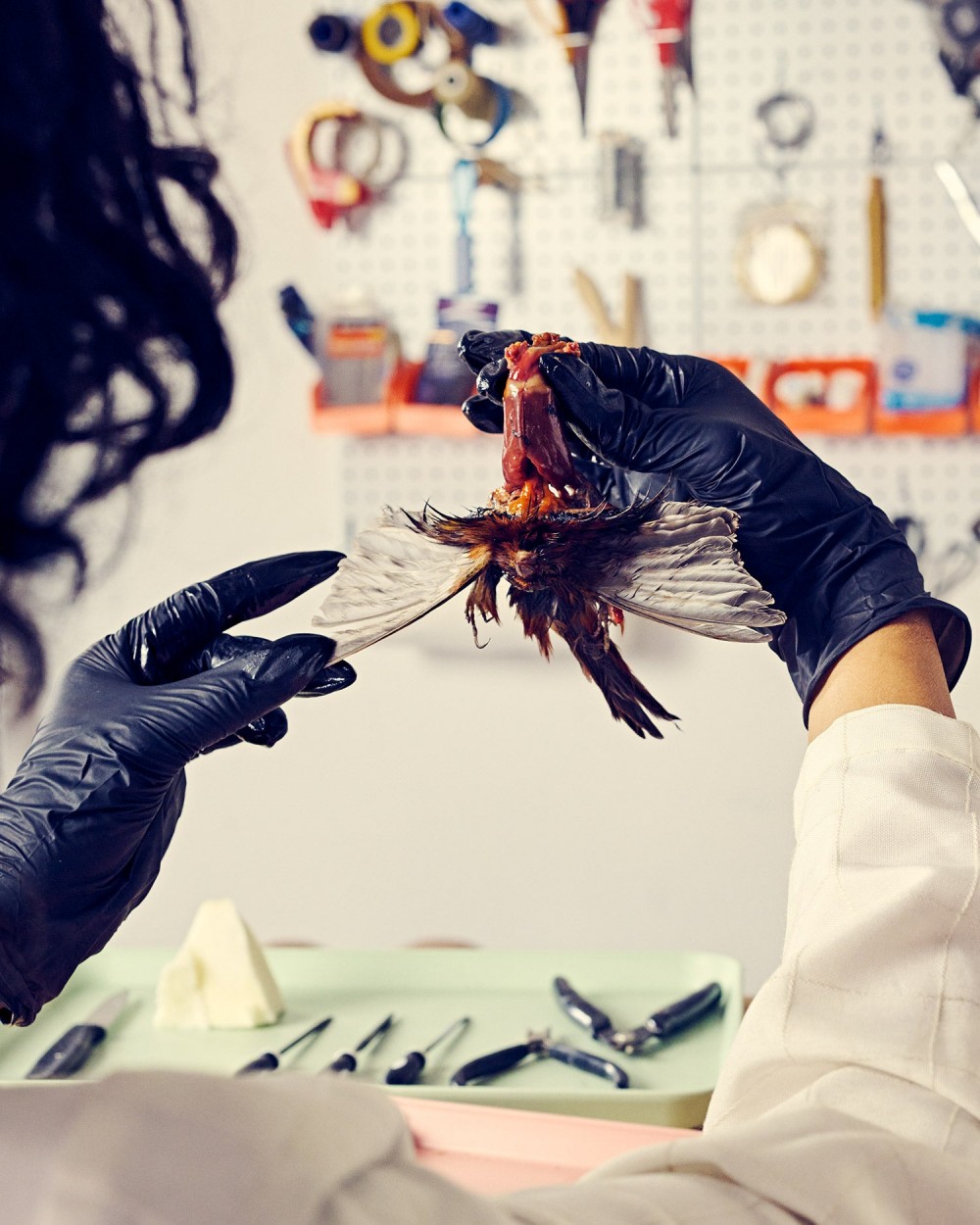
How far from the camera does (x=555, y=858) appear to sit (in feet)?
6.96

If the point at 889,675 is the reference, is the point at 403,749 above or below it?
below

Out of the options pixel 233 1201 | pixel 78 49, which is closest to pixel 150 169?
pixel 78 49

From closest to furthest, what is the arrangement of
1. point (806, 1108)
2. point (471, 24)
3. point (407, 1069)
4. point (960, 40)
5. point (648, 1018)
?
point (806, 1108), point (407, 1069), point (648, 1018), point (960, 40), point (471, 24)

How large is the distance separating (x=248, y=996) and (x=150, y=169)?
5.10ft

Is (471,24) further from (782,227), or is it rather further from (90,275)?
(90,275)

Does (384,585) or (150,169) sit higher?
(150,169)

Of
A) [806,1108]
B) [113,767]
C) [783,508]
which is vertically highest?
[783,508]

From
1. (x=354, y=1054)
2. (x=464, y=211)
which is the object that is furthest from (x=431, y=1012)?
(x=464, y=211)

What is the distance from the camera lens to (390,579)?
0.85 m

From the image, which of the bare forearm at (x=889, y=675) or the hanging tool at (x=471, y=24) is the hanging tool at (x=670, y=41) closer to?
the hanging tool at (x=471, y=24)

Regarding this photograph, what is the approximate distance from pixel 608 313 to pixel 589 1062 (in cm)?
127

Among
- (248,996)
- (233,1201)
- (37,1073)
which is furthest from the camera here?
(248,996)

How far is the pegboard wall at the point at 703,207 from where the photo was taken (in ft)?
6.01

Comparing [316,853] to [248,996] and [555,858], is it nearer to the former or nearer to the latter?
[555,858]
